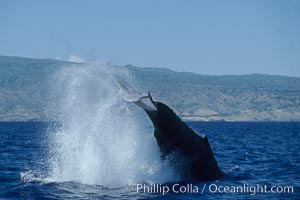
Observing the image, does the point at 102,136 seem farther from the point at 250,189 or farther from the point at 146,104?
the point at 250,189

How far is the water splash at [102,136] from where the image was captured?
21.2m

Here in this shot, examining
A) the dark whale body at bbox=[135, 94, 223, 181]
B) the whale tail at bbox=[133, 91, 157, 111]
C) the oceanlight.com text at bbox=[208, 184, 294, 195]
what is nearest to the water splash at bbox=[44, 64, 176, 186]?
the dark whale body at bbox=[135, 94, 223, 181]

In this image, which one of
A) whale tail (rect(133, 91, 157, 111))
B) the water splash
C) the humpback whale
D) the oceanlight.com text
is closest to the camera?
the oceanlight.com text

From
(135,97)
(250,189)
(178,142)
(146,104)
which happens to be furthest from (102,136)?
(250,189)

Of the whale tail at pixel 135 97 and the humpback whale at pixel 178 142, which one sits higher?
the whale tail at pixel 135 97

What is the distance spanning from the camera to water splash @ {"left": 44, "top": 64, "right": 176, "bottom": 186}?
69.6 ft

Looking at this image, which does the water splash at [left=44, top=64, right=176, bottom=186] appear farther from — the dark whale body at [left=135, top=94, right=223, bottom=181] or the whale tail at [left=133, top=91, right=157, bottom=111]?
the whale tail at [left=133, top=91, right=157, bottom=111]

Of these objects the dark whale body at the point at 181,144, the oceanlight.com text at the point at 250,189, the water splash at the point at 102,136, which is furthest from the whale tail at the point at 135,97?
the oceanlight.com text at the point at 250,189

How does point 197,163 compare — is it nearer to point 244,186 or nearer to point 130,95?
point 244,186

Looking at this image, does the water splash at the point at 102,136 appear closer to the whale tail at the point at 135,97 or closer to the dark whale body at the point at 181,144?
the whale tail at the point at 135,97

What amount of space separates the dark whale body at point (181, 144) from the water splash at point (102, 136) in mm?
618

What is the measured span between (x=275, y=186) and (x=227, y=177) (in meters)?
2.47

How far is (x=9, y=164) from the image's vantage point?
96.5 ft

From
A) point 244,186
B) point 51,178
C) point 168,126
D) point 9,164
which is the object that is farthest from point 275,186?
point 9,164
